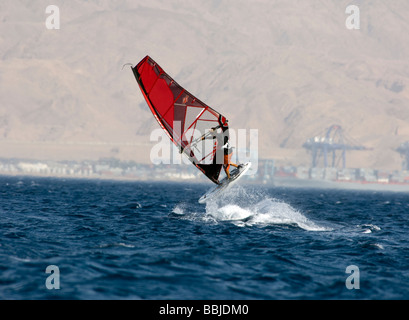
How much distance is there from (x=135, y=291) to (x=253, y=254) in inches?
274

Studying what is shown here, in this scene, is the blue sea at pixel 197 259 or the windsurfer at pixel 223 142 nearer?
the blue sea at pixel 197 259

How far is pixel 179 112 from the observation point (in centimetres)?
3102

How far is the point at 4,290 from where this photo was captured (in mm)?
16906

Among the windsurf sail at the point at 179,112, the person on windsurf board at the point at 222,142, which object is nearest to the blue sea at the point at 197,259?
the person on windsurf board at the point at 222,142

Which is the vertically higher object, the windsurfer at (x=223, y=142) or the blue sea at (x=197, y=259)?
the windsurfer at (x=223, y=142)

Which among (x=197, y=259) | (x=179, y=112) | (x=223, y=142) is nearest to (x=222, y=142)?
(x=223, y=142)

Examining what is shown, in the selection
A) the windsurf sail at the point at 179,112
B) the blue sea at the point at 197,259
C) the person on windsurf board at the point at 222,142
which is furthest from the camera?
the windsurf sail at the point at 179,112

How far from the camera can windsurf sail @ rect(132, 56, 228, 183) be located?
98.7 ft

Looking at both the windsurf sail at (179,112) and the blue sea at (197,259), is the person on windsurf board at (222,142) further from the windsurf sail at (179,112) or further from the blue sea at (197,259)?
the blue sea at (197,259)

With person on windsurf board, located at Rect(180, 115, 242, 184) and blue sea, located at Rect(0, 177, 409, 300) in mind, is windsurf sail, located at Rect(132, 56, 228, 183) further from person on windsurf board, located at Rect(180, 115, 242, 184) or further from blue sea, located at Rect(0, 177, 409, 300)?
blue sea, located at Rect(0, 177, 409, 300)

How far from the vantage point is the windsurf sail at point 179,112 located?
30.1 metres

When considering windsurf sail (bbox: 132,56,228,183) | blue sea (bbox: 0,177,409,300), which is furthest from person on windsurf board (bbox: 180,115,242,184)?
blue sea (bbox: 0,177,409,300)

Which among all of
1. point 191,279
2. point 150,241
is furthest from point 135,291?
point 150,241
